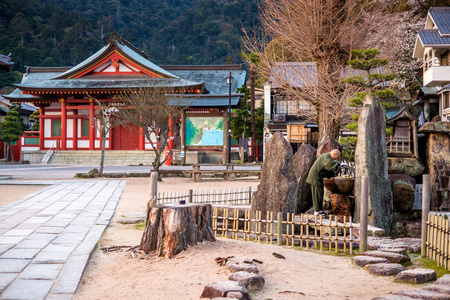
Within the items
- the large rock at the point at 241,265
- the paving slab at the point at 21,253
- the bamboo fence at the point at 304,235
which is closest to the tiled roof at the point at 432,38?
the bamboo fence at the point at 304,235

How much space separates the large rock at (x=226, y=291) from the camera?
3.97 m

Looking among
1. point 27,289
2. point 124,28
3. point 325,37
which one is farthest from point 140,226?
point 124,28

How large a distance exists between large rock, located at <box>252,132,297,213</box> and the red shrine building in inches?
862

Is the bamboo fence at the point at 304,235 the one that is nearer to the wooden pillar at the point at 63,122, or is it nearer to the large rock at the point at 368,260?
the large rock at the point at 368,260

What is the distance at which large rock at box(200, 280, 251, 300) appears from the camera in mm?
3971

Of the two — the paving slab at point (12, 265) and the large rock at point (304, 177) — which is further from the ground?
the large rock at point (304, 177)

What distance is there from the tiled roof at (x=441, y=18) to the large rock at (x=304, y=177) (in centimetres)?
1776

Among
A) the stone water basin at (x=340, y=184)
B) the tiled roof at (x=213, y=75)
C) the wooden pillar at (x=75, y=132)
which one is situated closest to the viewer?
the stone water basin at (x=340, y=184)

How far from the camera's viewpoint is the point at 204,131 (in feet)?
105

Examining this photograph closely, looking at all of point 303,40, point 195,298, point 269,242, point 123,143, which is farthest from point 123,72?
point 195,298

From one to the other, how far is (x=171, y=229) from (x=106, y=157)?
2661cm

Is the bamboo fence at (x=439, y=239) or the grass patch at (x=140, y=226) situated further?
the grass patch at (x=140, y=226)

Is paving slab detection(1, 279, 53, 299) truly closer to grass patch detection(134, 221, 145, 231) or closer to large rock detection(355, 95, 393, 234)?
grass patch detection(134, 221, 145, 231)

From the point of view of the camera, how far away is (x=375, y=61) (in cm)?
1272
